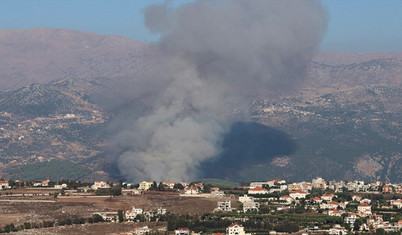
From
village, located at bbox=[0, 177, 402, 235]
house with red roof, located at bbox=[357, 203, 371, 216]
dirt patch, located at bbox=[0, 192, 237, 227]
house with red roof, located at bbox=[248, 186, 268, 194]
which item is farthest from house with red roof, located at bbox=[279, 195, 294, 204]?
house with red roof, located at bbox=[357, 203, 371, 216]

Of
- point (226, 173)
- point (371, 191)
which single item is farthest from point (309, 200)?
point (226, 173)

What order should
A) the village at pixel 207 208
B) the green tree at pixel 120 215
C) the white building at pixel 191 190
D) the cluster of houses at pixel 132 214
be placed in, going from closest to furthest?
the village at pixel 207 208 → the green tree at pixel 120 215 → the cluster of houses at pixel 132 214 → the white building at pixel 191 190

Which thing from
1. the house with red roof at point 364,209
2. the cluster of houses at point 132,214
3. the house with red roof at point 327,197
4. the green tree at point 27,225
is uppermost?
the house with red roof at point 327,197

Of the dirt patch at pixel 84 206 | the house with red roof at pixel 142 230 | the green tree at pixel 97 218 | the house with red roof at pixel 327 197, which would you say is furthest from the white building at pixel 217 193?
the house with red roof at pixel 142 230

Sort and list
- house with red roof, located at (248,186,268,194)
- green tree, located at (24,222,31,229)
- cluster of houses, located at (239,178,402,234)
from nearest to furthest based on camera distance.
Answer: green tree, located at (24,222,31,229) < cluster of houses, located at (239,178,402,234) < house with red roof, located at (248,186,268,194)

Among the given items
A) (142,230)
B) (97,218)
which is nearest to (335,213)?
(142,230)

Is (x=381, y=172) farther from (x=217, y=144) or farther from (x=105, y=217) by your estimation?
(x=105, y=217)

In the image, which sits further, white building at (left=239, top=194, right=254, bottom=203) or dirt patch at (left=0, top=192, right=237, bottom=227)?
white building at (left=239, top=194, right=254, bottom=203)

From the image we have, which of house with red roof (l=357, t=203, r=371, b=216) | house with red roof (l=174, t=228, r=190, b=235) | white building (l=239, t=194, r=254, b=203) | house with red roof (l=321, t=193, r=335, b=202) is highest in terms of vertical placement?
house with red roof (l=321, t=193, r=335, b=202)

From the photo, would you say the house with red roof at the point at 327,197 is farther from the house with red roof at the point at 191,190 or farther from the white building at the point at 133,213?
the white building at the point at 133,213

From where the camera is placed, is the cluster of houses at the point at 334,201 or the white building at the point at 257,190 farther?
the white building at the point at 257,190

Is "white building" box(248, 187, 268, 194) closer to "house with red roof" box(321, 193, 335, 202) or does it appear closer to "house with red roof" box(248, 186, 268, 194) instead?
"house with red roof" box(248, 186, 268, 194)
